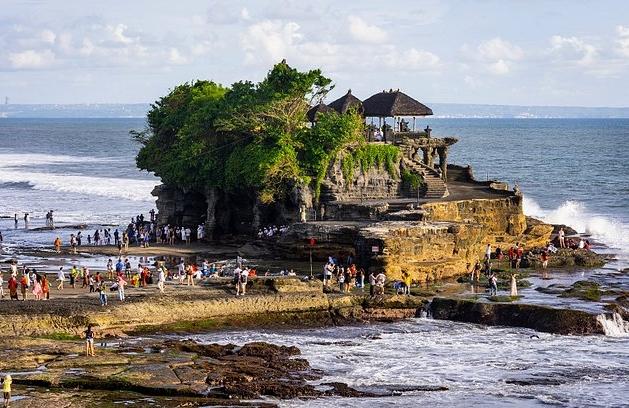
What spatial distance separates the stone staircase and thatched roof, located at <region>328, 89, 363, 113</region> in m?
4.13

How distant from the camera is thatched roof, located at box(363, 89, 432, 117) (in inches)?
2452

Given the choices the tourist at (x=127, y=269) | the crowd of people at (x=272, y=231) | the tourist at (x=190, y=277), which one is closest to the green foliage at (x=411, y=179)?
the crowd of people at (x=272, y=231)

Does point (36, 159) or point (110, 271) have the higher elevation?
point (36, 159)

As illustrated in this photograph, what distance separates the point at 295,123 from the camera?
5856 centimetres

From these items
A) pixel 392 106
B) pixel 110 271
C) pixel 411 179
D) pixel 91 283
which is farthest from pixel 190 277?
pixel 392 106

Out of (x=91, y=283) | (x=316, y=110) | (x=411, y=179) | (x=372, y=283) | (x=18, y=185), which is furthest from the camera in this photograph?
(x=18, y=185)

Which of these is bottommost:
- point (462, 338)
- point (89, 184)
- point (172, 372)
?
point (462, 338)

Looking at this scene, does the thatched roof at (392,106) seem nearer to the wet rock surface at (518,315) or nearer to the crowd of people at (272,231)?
the crowd of people at (272,231)

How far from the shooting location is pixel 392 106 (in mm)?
62156

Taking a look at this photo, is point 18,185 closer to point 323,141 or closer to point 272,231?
point 323,141

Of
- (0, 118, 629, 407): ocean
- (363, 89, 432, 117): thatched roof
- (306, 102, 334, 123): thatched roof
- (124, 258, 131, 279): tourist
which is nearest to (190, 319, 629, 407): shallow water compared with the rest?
(0, 118, 629, 407): ocean

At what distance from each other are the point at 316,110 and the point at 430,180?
7186 mm

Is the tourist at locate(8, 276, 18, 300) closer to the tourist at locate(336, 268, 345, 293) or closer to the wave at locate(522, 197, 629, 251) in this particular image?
the tourist at locate(336, 268, 345, 293)

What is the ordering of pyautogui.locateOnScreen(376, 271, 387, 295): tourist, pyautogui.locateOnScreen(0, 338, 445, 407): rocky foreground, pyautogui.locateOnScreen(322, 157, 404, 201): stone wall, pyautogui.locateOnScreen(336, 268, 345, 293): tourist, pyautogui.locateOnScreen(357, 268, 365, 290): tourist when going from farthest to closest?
pyautogui.locateOnScreen(322, 157, 404, 201): stone wall → pyautogui.locateOnScreen(357, 268, 365, 290): tourist → pyautogui.locateOnScreen(336, 268, 345, 293): tourist → pyautogui.locateOnScreen(376, 271, 387, 295): tourist → pyautogui.locateOnScreen(0, 338, 445, 407): rocky foreground
